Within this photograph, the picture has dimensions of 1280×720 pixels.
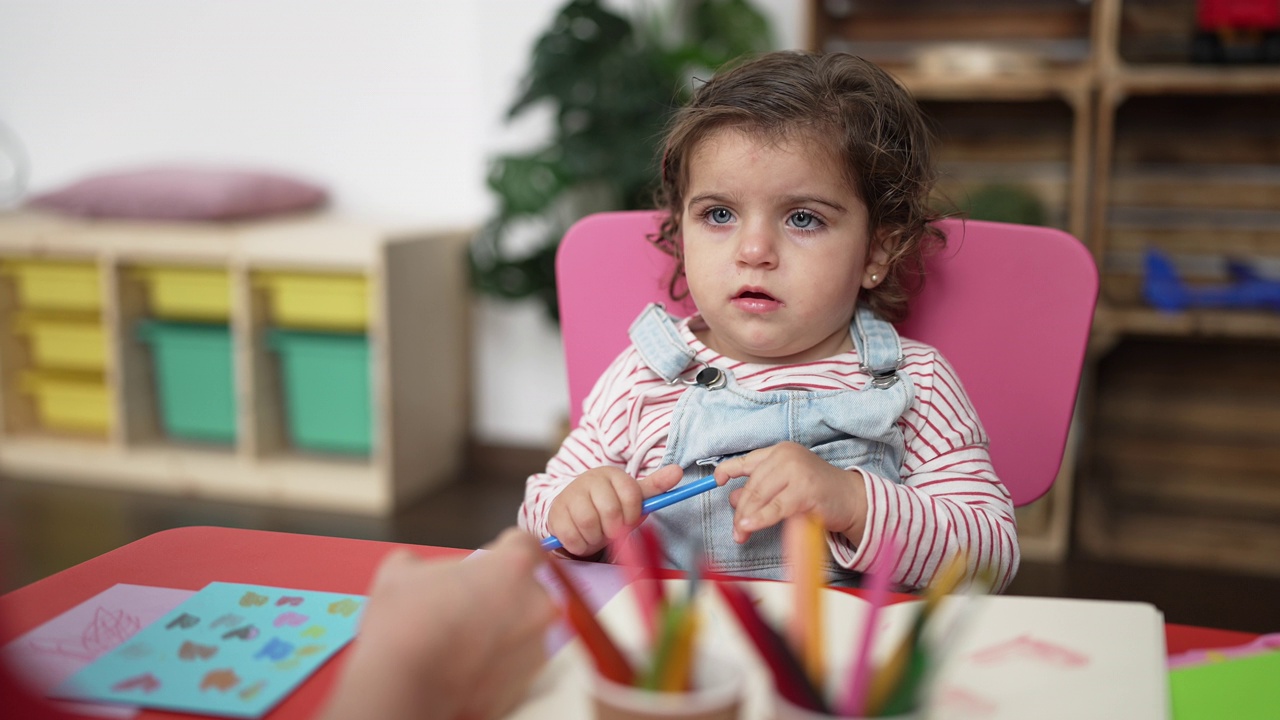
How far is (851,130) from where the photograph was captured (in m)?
0.89

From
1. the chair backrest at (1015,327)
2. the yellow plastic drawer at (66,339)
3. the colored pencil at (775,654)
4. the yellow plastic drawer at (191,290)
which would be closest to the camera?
the colored pencil at (775,654)

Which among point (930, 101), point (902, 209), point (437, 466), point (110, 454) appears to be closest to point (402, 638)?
point (902, 209)

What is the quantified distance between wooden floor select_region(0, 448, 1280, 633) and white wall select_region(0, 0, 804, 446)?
7.6 inches

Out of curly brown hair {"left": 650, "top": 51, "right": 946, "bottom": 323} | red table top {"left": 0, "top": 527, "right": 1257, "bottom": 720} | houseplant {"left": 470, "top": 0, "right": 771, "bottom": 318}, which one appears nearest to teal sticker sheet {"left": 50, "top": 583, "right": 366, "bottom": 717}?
red table top {"left": 0, "top": 527, "right": 1257, "bottom": 720}

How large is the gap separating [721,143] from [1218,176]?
1686 millimetres

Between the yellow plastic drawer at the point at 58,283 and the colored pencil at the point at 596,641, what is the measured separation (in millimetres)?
2428

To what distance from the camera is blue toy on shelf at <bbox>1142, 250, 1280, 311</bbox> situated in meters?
1.98

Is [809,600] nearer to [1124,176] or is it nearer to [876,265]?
[876,265]

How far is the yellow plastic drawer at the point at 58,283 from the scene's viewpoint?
2.48 meters

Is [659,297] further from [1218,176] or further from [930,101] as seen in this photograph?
[1218,176]

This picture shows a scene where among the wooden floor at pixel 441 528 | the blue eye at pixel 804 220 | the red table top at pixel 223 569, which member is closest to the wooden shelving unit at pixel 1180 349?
the wooden floor at pixel 441 528

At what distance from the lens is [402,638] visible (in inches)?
15.5

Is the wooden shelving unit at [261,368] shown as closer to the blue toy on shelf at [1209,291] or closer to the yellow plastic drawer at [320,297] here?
the yellow plastic drawer at [320,297]

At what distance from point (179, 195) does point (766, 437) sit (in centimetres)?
194
